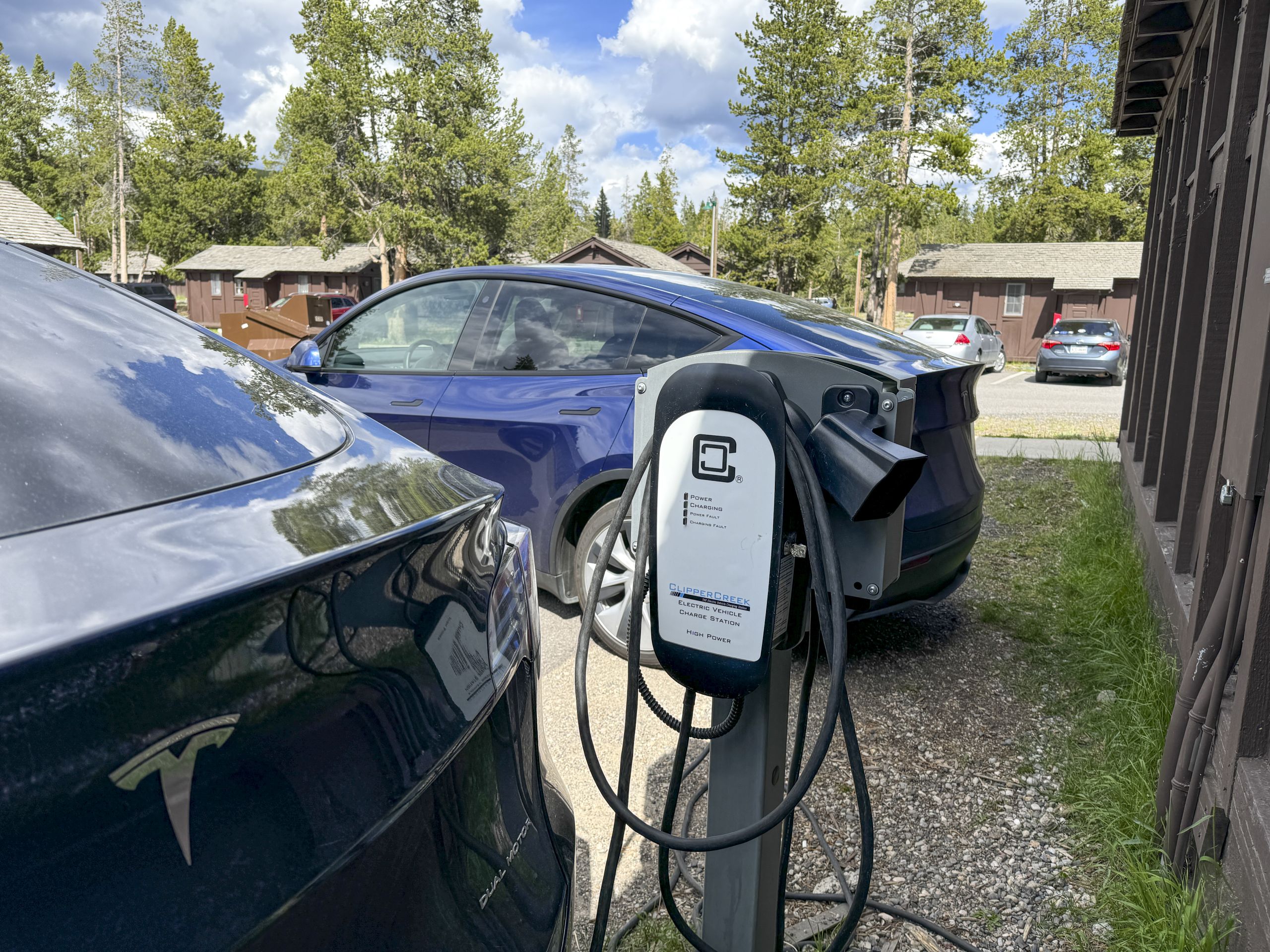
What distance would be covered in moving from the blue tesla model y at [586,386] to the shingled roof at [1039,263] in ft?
120

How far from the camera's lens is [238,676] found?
0.88 meters

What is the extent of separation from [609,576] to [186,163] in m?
59.1

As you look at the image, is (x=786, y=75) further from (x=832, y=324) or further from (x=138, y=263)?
(x=138, y=263)

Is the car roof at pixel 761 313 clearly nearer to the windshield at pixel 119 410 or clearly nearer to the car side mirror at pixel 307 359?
the car side mirror at pixel 307 359

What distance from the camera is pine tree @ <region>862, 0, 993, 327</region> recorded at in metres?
38.3

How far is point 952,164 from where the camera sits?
38.2 meters

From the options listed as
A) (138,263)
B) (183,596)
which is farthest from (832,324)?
(138,263)

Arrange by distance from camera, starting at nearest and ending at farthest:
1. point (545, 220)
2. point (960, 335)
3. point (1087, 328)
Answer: point (960, 335), point (1087, 328), point (545, 220)

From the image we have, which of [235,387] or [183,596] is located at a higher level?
[235,387]

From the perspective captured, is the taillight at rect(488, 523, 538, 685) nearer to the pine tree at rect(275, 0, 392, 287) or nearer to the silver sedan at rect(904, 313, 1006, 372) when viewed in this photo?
the silver sedan at rect(904, 313, 1006, 372)

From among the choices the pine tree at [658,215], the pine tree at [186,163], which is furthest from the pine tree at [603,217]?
the pine tree at [186,163]

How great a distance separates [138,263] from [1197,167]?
73089mm

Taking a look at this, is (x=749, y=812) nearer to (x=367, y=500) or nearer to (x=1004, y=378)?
Result: (x=367, y=500)

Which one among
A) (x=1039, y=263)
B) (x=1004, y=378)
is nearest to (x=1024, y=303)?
(x=1039, y=263)
